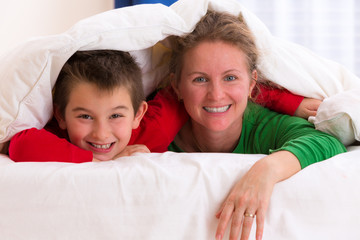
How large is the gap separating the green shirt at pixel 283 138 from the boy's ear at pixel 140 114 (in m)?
0.19

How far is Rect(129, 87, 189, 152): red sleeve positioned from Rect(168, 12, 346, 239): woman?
1.7 inches

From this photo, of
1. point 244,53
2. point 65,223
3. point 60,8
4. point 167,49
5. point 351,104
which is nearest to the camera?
point 65,223

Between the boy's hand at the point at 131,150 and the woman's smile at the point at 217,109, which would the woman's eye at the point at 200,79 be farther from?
the boy's hand at the point at 131,150

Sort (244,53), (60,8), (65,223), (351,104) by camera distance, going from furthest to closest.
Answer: (60,8)
(244,53)
(351,104)
(65,223)

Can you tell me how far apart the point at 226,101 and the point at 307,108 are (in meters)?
0.25

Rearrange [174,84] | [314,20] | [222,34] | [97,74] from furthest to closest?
[314,20]
[174,84]
[222,34]
[97,74]

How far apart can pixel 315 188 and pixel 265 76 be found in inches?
21.4

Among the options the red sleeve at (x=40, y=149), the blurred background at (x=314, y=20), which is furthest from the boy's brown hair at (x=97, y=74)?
the blurred background at (x=314, y=20)

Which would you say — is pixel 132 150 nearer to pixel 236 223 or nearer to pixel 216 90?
pixel 216 90

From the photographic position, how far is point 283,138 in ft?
3.82

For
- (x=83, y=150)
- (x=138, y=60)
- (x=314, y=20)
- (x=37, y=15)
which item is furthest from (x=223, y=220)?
(x=314, y=20)

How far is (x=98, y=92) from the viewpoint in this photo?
3.51 feet

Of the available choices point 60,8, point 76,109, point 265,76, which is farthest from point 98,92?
point 60,8

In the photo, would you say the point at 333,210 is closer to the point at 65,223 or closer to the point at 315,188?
the point at 315,188
